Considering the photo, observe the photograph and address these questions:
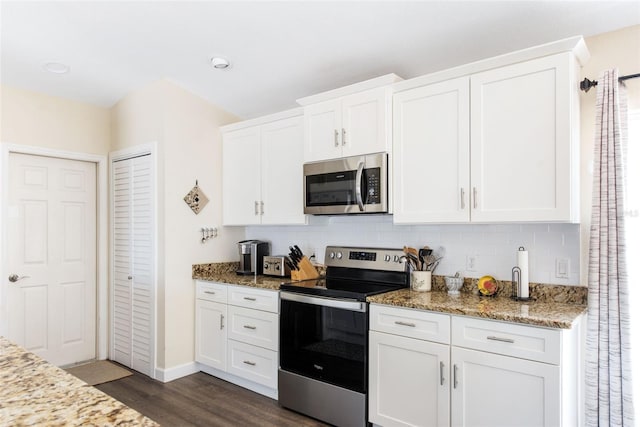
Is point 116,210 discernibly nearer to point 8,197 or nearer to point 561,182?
point 8,197

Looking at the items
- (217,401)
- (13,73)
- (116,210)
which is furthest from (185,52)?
(217,401)

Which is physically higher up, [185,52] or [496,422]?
[185,52]

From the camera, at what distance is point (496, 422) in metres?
2.10

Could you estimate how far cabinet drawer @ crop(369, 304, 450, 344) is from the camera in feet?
7.47

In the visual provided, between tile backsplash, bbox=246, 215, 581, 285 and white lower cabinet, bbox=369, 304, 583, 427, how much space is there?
0.41 meters

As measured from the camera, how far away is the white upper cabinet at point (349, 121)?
2768 mm

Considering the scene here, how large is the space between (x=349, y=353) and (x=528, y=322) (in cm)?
111

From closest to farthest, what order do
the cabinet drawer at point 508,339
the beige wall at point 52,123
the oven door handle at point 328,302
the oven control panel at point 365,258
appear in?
the cabinet drawer at point 508,339 < the oven door handle at point 328,302 < the oven control panel at point 365,258 < the beige wall at point 52,123

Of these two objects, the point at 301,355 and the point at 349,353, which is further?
the point at 301,355

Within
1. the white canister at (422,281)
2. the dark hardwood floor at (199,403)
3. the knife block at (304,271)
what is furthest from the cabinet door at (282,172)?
the dark hardwood floor at (199,403)

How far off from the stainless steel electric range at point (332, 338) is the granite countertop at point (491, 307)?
0.75ft

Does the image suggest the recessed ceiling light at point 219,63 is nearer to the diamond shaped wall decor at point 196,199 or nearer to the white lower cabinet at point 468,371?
the diamond shaped wall decor at point 196,199

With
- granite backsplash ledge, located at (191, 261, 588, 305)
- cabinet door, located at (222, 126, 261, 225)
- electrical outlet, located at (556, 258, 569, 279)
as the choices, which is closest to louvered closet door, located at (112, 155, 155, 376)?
cabinet door, located at (222, 126, 261, 225)

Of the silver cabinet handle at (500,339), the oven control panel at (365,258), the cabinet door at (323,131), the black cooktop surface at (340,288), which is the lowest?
the silver cabinet handle at (500,339)
